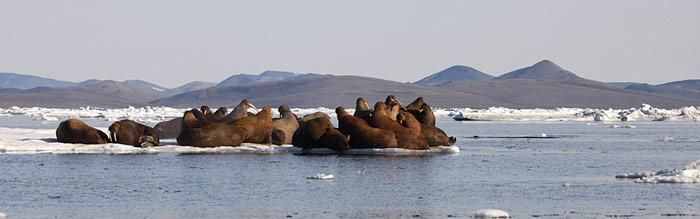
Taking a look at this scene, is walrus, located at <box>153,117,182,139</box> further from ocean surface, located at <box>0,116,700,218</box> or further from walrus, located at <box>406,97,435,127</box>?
ocean surface, located at <box>0,116,700,218</box>

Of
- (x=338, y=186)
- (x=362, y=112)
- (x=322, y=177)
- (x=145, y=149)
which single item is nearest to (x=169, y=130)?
(x=145, y=149)

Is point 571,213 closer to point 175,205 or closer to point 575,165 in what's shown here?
point 175,205

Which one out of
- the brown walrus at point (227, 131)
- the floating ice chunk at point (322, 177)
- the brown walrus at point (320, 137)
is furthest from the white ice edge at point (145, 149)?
the floating ice chunk at point (322, 177)

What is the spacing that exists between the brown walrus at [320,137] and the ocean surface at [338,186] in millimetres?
902

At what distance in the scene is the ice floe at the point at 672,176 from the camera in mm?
18344

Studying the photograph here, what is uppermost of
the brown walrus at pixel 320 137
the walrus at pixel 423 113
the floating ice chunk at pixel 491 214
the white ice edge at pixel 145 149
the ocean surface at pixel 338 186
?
the walrus at pixel 423 113

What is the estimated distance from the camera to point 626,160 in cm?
2464

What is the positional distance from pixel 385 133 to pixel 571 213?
11.4m

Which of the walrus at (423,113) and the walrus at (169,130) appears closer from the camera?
the walrus at (423,113)

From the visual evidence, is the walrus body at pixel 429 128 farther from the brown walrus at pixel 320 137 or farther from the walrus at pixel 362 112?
the brown walrus at pixel 320 137

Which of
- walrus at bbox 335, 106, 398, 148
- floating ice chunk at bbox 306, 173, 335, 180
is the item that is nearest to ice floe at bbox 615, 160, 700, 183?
floating ice chunk at bbox 306, 173, 335, 180

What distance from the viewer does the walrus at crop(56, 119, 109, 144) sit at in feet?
89.6

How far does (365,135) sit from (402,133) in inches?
32.0

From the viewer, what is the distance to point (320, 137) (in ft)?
86.5
